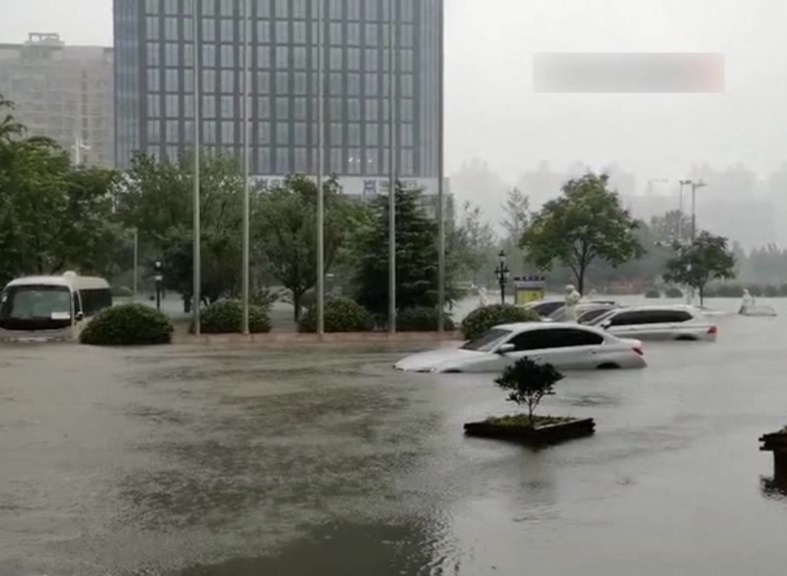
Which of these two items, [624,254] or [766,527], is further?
[624,254]

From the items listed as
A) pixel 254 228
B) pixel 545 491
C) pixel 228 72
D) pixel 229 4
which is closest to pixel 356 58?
pixel 229 4

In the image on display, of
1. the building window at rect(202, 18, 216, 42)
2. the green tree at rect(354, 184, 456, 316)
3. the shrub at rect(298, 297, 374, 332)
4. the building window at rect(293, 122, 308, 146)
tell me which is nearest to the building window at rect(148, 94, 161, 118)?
the building window at rect(293, 122, 308, 146)

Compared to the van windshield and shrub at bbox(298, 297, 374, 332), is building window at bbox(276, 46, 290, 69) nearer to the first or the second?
shrub at bbox(298, 297, 374, 332)

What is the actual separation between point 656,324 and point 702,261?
15.8 m

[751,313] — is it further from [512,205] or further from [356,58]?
[356,58]

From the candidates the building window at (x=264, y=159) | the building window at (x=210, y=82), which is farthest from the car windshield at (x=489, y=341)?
the building window at (x=264, y=159)

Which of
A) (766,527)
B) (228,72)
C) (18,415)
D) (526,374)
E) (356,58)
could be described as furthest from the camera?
(228,72)

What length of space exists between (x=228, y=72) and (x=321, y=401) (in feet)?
196

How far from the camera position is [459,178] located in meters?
44.7

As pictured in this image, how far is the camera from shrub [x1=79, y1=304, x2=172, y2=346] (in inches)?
1161

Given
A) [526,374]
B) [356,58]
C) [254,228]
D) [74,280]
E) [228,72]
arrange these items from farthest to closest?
[228,72] < [356,58] < [254,228] < [74,280] < [526,374]

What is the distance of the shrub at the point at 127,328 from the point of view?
29500 millimetres

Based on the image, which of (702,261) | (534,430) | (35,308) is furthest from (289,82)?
(534,430)

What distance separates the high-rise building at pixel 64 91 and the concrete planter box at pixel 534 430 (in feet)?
188
